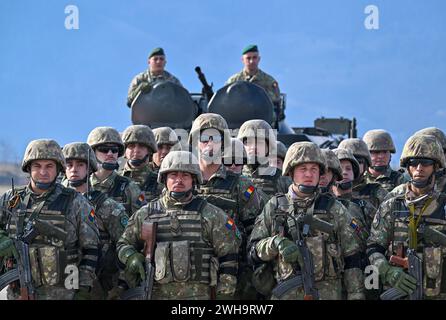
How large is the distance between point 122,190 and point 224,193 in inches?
55.9

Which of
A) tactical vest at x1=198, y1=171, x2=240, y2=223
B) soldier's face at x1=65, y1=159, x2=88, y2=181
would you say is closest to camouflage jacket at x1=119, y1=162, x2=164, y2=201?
soldier's face at x1=65, y1=159, x2=88, y2=181

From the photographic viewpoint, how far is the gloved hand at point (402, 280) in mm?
9195

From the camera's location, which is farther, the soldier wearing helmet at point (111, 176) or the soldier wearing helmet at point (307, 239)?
the soldier wearing helmet at point (111, 176)

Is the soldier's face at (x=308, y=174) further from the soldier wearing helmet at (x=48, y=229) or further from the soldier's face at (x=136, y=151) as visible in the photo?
the soldier's face at (x=136, y=151)

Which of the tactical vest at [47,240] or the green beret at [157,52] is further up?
the green beret at [157,52]

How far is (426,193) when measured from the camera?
969cm

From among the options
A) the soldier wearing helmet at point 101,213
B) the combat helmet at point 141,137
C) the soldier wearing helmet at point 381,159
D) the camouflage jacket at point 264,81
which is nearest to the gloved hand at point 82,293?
the soldier wearing helmet at point 101,213

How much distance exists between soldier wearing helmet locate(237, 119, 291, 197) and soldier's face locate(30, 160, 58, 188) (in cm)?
298

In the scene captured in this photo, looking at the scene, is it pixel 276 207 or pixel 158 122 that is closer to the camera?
pixel 276 207

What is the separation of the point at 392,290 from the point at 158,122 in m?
7.85

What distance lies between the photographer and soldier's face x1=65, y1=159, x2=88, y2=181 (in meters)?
11.1

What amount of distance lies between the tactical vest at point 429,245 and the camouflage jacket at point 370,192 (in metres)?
2.34
